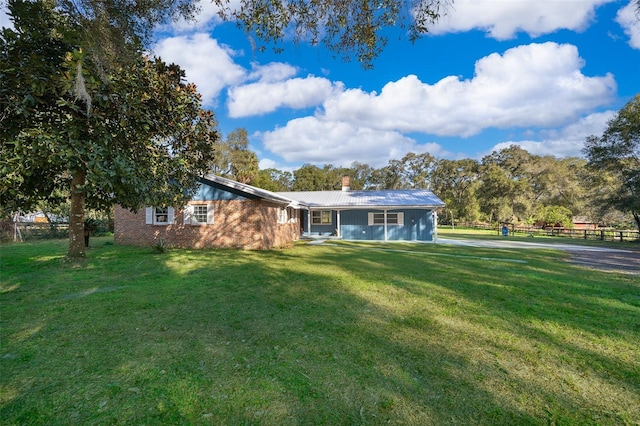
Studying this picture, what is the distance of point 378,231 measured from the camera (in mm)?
20859

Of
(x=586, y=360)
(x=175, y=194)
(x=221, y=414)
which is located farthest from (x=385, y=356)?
(x=175, y=194)

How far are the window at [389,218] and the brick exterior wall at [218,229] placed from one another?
26.8 feet

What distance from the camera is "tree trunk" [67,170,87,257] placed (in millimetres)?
9062

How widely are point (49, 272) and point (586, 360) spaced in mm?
11065

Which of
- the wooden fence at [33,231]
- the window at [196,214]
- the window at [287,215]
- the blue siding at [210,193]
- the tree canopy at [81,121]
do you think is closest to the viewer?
the tree canopy at [81,121]

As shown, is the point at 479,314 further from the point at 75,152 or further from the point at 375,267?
the point at 75,152

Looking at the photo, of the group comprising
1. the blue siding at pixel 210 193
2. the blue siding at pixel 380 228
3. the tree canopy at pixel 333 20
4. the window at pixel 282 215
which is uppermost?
the tree canopy at pixel 333 20

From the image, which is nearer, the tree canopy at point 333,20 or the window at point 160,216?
the tree canopy at point 333,20

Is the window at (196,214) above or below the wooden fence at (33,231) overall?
above

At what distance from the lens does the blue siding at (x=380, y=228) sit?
2014 centimetres

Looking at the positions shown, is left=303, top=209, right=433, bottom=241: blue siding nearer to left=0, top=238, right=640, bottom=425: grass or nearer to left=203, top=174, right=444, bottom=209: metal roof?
left=203, top=174, right=444, bottom=209: metal roof

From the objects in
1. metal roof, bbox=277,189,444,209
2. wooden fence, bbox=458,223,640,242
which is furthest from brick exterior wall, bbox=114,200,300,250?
wooden fence, bbox=458,223,640,242

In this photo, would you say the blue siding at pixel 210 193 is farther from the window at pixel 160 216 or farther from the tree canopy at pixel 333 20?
the tree canopy at pixel 333 20

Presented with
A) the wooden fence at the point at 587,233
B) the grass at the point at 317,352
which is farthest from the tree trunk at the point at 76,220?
the wooden fence at the point at 587,233
